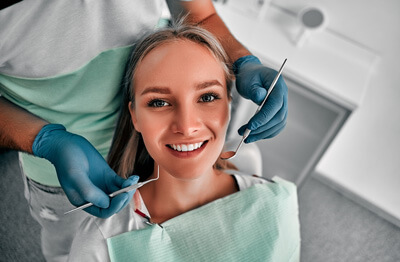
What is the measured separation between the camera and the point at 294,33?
1.67m

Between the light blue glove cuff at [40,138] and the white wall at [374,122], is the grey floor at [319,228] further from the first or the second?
the light blue glove cuff at [40,138]

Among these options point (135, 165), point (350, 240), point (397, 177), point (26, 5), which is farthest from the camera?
point (397, 177)

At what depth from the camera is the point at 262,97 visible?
0.91 m

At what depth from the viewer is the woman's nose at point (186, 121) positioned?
848 mm

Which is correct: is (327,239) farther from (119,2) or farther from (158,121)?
(119,2)

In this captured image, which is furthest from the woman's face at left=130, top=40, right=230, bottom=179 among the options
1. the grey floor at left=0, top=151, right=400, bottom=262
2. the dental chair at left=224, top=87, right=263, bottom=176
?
the grey floor at left=0, top=151, right=400, bottom=262

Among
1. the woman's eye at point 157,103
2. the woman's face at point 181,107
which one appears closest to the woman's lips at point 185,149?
the woman's face at point 181,107

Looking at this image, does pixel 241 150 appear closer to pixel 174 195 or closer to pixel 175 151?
pixel 174 195

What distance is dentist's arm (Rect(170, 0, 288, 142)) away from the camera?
911mm

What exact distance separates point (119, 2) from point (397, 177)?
172cm

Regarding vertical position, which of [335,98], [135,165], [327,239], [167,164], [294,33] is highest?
[294,33]

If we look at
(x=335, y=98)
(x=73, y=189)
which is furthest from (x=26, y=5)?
(x=335, y=98)

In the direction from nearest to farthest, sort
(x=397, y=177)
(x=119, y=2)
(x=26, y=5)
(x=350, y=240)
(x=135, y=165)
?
1. (x=26, y=5)
2. (x=119, y=2)
3. (x=135, y=165)
4. (x=350, y=240)
5. (x=397, y=177)

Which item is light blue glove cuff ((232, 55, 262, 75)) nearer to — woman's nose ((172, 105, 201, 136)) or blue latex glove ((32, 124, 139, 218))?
woman's nose ((172, 105, 201, 136))
